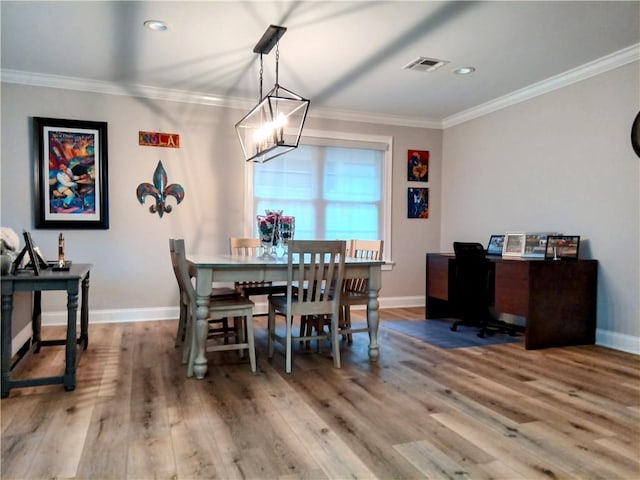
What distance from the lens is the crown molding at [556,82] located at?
3.61 metres

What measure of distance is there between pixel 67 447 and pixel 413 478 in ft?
4.74

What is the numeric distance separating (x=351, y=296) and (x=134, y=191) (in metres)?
2.63

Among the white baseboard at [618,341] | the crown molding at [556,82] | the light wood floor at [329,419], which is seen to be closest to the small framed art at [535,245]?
the white baseboard at [618,341]

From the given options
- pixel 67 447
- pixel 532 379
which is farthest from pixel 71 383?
pixel 532 379

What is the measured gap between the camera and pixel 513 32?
3.25 meters

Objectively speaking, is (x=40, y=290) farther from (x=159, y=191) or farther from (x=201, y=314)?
(x=159, y=191)

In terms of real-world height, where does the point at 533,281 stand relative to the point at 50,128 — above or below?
below

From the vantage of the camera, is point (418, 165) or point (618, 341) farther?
point (418, 165)

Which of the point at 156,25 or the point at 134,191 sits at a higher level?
the point at 156,25

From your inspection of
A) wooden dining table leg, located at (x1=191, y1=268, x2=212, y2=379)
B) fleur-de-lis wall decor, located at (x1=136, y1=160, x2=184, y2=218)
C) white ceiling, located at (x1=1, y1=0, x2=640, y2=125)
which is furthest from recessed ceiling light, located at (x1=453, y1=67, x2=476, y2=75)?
fleur-de-lis wall decor, located at (x1=136, y1=160, x2=184, y2=218)

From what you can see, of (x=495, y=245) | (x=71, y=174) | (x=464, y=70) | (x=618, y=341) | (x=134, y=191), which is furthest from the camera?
(x=495, y=245)

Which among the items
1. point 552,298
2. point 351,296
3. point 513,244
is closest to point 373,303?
point 351,296

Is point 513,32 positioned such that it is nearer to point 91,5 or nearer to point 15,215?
point 91,5

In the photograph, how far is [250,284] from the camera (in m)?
4.12
